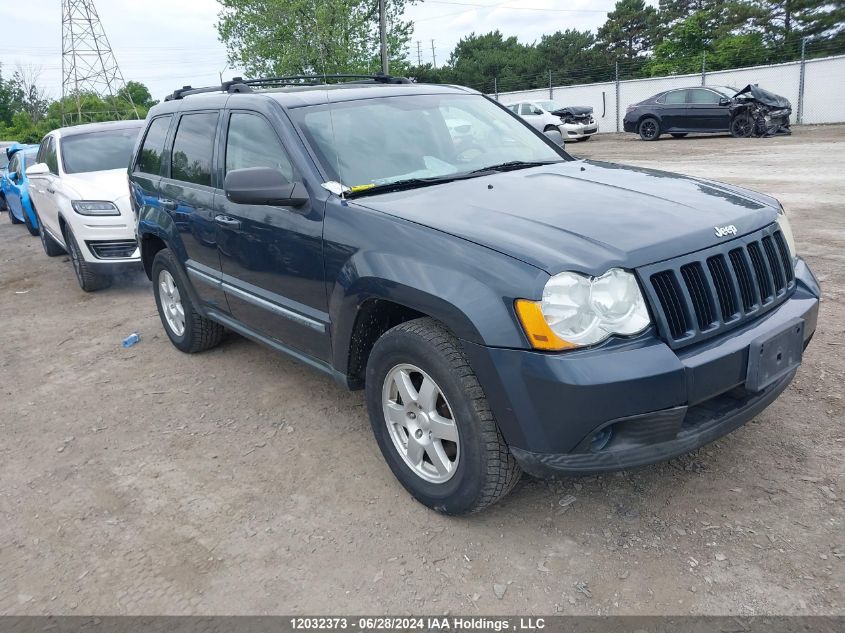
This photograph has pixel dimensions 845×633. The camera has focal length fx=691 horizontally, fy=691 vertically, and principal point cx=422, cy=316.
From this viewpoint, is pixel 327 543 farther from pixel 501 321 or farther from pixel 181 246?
pixel 181 246

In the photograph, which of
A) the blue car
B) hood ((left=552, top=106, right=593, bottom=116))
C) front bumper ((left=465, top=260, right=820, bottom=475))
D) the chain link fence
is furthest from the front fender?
the chain link fence

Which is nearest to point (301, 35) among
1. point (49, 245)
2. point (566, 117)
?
point (566, 117)

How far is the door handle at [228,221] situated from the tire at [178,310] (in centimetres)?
90

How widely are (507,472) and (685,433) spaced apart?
0.67m

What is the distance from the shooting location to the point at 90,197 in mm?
7320

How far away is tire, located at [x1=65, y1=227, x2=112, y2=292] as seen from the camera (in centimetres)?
734

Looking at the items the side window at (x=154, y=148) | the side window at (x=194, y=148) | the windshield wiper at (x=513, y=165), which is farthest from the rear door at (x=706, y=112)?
the side window at (x=194, y=148)

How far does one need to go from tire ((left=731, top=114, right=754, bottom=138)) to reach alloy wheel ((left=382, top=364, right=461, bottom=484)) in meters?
19.7

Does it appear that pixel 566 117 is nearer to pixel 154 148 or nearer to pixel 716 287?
pixel 154 148

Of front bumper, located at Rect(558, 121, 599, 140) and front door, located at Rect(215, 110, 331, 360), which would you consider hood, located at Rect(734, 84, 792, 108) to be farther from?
front door, located at Rect(215, 110, 331, 360)

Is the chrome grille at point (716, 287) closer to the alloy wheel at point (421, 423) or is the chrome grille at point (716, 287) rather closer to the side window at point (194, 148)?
the alloy wheel at point (421, 423)

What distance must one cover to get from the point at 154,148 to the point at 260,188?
2333 mm

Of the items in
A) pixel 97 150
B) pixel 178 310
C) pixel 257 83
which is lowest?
pixel 178 310

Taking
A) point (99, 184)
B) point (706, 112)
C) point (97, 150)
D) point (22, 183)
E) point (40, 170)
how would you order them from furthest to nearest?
1. point (706, 112)
2. point (22, 183)
3. point (97, 150)
4. point (40, 170)
5. point (99, 184)
